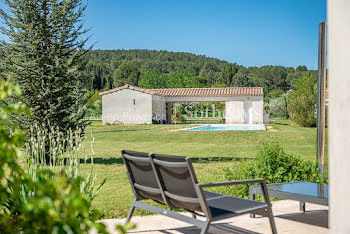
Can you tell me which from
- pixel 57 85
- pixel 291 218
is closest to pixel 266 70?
pixel 57 85

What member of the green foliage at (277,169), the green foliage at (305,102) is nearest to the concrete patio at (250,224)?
the green foliage at (277,169)

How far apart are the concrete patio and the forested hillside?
48457 mm

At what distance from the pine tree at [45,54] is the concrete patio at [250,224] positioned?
5075 millimetres

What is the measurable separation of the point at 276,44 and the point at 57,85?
60860mm

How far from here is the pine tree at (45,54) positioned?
332 inches

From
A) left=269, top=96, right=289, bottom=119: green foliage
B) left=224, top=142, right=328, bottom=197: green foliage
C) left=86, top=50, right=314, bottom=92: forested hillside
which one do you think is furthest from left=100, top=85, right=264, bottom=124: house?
left=224, top=142, right=328, bottom=197: green foliage

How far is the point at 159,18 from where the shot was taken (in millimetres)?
68000

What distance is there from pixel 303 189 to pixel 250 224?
632 mm

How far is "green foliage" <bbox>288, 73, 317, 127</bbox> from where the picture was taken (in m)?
22.2
